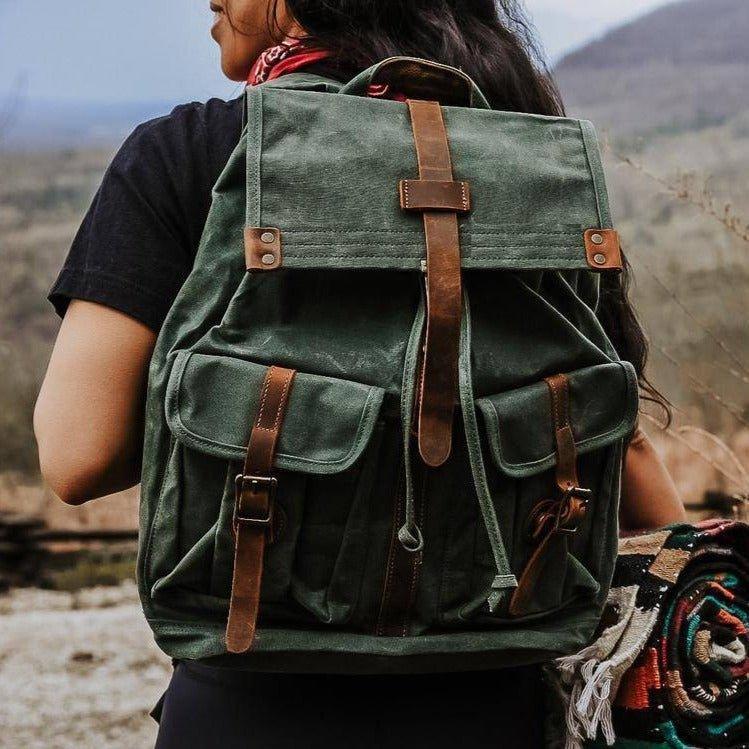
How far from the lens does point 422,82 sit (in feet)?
4.00

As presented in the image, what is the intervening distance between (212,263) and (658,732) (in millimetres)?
776

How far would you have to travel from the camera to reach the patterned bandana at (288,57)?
1260 millimetres

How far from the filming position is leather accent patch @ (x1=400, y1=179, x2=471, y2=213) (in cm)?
111

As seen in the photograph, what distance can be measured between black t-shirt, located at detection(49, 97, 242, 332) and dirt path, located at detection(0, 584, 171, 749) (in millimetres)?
2677

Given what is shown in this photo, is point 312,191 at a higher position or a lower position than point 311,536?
higher

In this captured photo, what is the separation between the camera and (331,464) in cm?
107

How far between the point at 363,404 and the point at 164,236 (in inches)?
11.3

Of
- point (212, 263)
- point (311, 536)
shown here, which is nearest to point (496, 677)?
point (311, 536)

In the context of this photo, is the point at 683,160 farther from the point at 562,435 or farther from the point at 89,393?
the point at 89,393

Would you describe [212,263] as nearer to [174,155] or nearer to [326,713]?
[174,155]

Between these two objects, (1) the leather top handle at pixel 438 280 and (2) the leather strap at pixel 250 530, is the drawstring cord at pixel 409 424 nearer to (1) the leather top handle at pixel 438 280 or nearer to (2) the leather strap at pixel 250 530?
(1) the leather top handle at pixel 438 280

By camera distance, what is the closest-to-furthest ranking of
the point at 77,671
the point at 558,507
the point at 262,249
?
the point at 262,249 → the point at 558,507 → the point at 77,671

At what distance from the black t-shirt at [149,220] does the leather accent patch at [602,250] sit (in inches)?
15.9

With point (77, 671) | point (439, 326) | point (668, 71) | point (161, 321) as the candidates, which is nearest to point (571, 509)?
point (439, 326)
